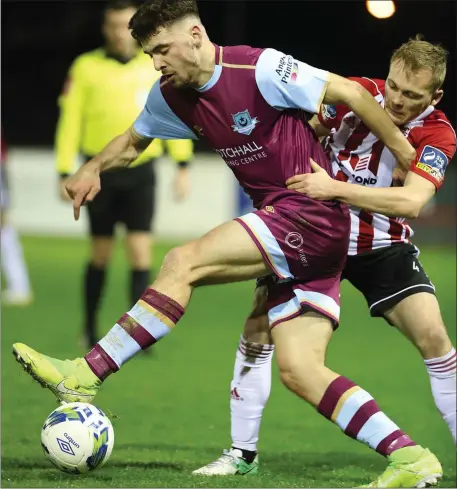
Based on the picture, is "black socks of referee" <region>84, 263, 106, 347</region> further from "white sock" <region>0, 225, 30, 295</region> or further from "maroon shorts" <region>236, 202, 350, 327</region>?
"maroon shorts" <region>236, 202, 350, 327</region>

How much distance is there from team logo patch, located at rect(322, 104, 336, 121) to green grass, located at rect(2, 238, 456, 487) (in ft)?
5.39

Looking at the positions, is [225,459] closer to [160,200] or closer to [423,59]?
[423,59]

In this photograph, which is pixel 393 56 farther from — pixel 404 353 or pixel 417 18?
pixel 417 18

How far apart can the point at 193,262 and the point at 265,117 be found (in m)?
0.68

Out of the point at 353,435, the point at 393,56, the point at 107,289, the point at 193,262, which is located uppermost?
the point at 393,56

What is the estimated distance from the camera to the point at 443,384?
5.07 meters

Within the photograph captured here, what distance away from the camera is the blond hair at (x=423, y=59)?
4629 millimetres

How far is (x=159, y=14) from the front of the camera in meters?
4.38

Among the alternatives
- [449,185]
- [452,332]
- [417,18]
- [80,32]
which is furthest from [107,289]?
[80,32]

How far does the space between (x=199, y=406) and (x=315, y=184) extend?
2690 millimetres

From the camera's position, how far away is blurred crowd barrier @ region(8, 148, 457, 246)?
1753 cm

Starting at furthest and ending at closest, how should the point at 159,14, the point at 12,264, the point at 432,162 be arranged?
the point at 12,264 → the point at 432,162 → the point at 159,14

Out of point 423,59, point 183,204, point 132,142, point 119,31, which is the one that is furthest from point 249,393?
point 183,204

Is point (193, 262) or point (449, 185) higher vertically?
point (193, 262)
